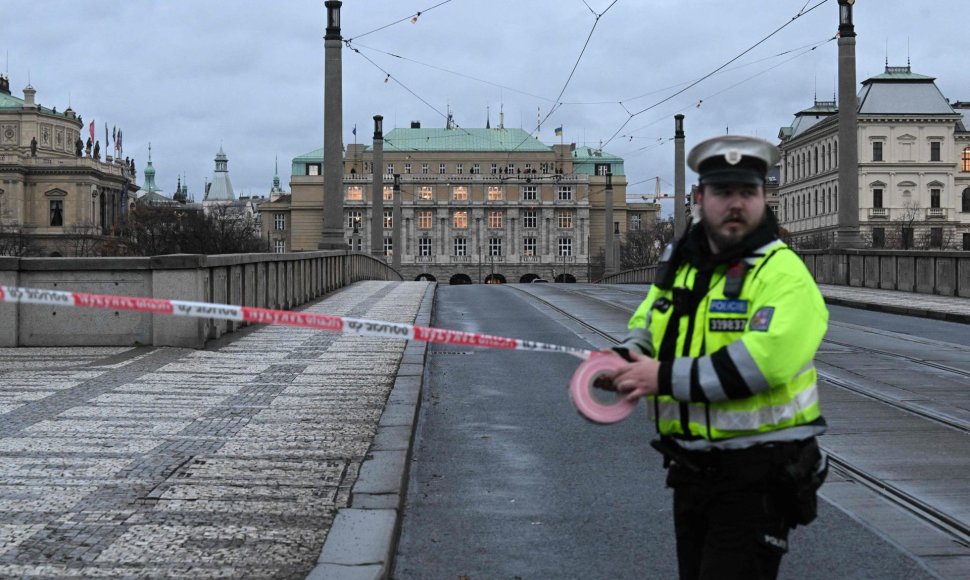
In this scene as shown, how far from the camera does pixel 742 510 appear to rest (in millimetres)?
3340

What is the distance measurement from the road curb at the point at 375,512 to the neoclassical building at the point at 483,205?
127 metres

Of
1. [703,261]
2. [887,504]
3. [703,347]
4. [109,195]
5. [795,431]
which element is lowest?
[887,504]

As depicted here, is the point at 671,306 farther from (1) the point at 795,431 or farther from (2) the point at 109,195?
(2) the point at 109,195

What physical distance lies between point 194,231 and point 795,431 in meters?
85.6

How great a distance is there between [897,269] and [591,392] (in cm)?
Result: 2998

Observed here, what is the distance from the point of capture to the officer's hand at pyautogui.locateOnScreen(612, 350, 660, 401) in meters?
3.40

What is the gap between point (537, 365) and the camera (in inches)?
562

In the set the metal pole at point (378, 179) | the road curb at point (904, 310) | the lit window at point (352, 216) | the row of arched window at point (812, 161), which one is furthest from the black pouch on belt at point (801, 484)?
the lit window at point (352, 216)

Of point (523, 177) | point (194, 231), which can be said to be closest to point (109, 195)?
point (523, 177)

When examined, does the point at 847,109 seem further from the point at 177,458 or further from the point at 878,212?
the point at 878,212

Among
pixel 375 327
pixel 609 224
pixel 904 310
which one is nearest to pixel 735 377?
pixel 375 327

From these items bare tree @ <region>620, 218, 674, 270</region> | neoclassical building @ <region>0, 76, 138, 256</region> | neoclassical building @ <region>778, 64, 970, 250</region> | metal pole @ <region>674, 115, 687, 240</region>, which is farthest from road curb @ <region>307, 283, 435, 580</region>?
neoclassical building @ <region>0, 76, 138, 256</region>

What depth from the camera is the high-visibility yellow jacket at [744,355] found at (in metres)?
3.28

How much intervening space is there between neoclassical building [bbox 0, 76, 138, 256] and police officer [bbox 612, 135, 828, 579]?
414ft
